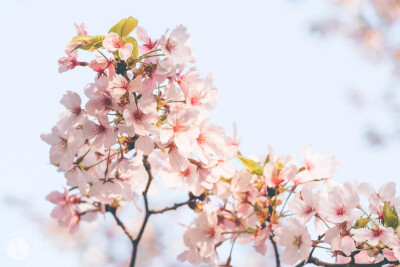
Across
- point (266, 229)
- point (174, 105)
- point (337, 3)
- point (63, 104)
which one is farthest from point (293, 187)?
point (337, 3)

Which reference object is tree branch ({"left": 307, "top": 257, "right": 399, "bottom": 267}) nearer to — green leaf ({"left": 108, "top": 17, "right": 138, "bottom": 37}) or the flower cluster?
the flower cluster

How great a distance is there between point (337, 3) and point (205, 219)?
6682 mm

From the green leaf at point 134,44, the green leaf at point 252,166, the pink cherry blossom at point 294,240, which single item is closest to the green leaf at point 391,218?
the pink cherry blossom at point 294,240

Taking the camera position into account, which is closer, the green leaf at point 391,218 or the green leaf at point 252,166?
the green leaf at point 391,218

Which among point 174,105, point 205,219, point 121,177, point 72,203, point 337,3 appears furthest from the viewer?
point 337,3

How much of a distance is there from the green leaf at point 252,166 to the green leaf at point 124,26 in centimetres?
53

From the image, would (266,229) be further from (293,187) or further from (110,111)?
(110,111)

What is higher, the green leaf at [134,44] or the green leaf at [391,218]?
the green leaf at [134,44]

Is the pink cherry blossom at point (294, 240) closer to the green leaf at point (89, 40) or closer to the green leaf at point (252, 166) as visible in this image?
the green leaf at point (252, 166)

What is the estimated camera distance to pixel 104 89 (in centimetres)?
122

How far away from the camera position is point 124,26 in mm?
1235

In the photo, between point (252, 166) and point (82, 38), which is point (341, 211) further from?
point (82, 38)

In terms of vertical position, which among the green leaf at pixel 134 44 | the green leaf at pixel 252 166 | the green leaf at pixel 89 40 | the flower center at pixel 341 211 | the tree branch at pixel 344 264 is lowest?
the tree branch at pixel 344 264

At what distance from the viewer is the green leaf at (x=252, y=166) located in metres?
1.45
